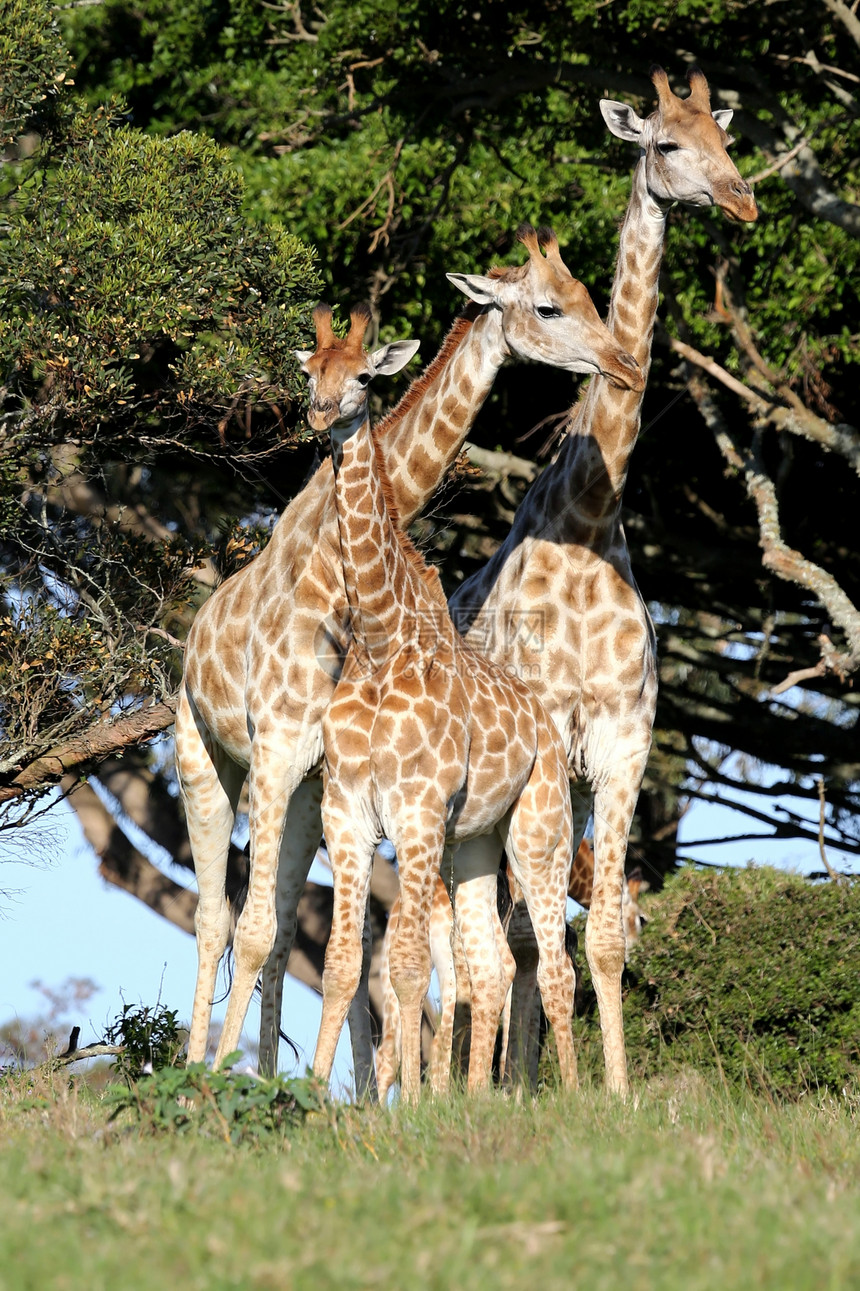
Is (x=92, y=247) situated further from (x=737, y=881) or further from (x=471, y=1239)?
(x=471, y=1239)

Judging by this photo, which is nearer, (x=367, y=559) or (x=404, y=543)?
(x=367, y=559)

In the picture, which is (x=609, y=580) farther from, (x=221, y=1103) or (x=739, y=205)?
(x=221, y=1103)

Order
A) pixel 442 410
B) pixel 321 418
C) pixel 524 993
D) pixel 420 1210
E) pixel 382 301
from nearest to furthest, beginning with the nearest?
1. pixel 420 1210
2. pixel 321 418
3. pixel 442 410
4. pixel 524 993
5. pixel 382 301

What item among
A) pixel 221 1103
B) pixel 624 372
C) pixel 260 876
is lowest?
pixel 221 1103

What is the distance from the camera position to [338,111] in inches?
→ 550

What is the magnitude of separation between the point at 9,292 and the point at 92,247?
0.66 metres

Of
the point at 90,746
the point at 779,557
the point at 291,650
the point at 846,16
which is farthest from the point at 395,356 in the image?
the point at 846,16

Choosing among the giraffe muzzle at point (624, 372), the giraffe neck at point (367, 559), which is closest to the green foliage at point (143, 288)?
the giraffe neck at point (367, 559)

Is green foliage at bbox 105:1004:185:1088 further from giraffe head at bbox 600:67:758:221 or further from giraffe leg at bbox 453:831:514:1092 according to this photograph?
giraffe head at bbox 600:67:758:221

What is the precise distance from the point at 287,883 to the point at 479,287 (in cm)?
362

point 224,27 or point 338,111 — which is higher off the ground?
point 224,27

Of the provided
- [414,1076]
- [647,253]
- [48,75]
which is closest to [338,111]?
[48,75]

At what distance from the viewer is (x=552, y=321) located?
26.2 ft

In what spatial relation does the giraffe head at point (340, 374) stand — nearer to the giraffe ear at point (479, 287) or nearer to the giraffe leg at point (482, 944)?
the giraffe ear at point (479, 287)
